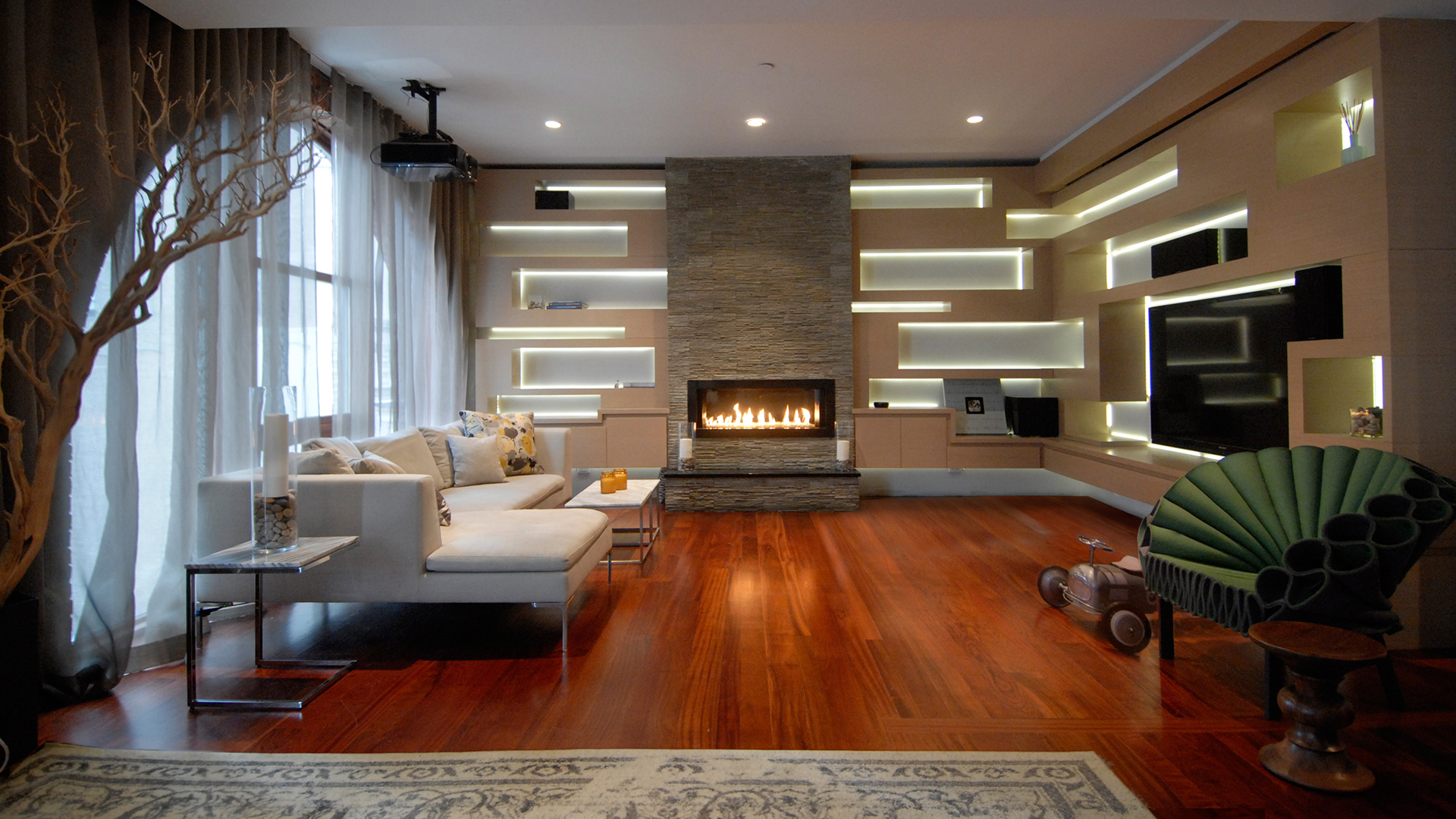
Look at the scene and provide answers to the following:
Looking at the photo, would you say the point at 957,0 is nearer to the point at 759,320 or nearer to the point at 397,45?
the point at 397,45

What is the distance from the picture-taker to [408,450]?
397 centimetres

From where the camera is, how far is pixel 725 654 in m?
2.67

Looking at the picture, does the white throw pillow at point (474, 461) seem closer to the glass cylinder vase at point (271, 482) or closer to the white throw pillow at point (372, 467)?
the white throw pillow at point (372, 467)

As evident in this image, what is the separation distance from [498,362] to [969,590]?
3968 mm

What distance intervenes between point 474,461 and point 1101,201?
190 inches

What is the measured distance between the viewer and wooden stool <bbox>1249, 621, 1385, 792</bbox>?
1780mm

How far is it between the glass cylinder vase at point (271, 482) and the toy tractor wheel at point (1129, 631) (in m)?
2.77

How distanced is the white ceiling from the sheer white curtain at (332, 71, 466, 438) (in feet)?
1.21

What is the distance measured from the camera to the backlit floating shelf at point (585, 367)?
612cm

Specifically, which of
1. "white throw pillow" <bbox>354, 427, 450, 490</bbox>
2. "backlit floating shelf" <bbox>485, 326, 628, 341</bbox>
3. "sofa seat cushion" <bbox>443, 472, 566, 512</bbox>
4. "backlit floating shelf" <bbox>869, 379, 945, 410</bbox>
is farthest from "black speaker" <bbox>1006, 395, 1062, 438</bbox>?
"white throw pillow" <bbox>354, 427, 450, 490</bbox>

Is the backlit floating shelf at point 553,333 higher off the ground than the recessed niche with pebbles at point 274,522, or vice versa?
the backlit floating shelf at point 553,333

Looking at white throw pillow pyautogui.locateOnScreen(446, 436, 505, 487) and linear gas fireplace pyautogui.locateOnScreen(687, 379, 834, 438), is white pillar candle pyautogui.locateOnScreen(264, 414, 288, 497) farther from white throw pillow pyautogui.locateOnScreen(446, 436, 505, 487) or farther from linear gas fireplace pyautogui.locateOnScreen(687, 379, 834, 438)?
linear gas fireplace pyautogui.locateOnScreen(687, 379, 834, 438)

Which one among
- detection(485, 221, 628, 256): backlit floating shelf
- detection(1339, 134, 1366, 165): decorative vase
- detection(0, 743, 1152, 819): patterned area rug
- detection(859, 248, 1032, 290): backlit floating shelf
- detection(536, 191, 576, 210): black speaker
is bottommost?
detection(0, 743, 1152, 819): patterned area rug

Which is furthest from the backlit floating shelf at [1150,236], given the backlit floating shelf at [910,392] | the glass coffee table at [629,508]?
the glass coffee table at [629,508]
